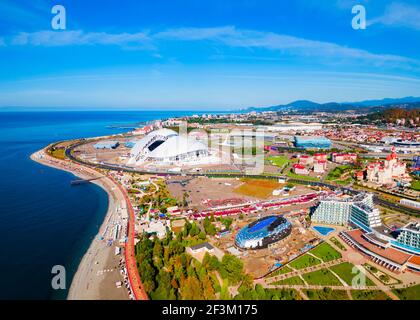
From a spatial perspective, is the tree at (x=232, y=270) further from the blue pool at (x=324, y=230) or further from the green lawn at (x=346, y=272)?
the blue pool at (x=324, y=230)

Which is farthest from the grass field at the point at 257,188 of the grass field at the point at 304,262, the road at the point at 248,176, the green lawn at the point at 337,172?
the grass field at the point at 304,262

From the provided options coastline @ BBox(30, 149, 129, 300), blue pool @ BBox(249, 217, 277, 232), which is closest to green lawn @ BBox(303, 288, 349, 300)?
blue pool @ BBox(249, 217, 277, 232)

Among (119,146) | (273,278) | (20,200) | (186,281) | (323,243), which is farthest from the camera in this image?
(119,146)

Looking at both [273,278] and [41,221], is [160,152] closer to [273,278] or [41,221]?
[41,221]

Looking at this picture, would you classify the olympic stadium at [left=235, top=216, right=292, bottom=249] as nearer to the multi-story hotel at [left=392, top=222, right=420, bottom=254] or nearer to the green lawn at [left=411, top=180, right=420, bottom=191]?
the multi-story hotel at [left=392, top=222, right=420, bottom=254]

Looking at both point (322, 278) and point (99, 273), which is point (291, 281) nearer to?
point (322, 278)
